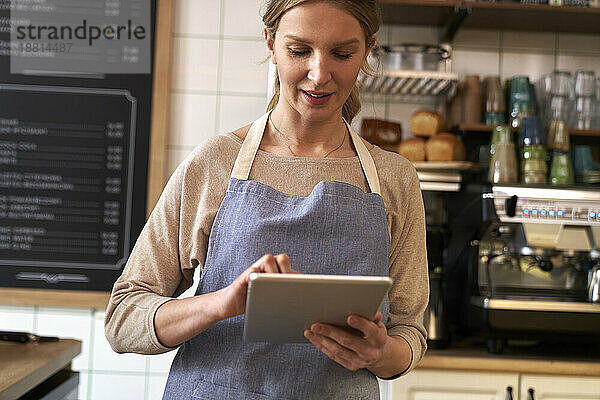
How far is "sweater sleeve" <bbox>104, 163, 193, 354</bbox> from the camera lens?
3.12ft

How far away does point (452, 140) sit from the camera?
7.19 ft

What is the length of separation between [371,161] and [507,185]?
1045 millimetres

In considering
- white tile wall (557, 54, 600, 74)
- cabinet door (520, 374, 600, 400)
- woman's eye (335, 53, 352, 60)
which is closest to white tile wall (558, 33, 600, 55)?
white tile wall (557, 54, 600, 74)

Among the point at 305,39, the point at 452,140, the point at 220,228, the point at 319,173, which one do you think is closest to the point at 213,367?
the point at 220,228

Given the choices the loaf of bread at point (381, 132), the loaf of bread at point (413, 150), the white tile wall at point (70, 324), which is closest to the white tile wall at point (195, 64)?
the loaf of bread at point (381, 132)

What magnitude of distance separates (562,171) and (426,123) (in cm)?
45

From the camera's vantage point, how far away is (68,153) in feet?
7.63

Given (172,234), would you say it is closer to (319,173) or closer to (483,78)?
(319,173)

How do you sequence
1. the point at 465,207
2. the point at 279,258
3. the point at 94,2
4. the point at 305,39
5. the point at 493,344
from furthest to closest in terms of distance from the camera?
the point at 94,2, the point at 465,207, the point at 493,344, the point at 305,39, the point at 279,258

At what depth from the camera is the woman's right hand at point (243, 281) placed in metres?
0.77

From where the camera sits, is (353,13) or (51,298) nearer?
(353,13)

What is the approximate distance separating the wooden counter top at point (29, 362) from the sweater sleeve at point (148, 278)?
1.10ft

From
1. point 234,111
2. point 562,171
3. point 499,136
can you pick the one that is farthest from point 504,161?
point 234,111

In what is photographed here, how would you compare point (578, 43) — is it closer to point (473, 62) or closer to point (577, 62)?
point (577, 62)
